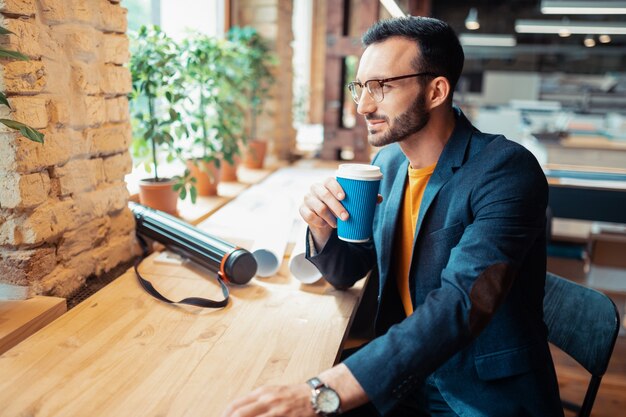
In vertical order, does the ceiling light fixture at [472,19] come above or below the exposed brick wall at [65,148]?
above

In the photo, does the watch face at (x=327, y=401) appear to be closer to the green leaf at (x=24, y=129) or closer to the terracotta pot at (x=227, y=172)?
the green leaf at (x=24, y=129)

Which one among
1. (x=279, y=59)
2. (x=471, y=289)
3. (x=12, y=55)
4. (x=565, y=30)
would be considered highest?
(x=565, y=30)

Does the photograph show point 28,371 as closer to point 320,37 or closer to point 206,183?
point 206,183

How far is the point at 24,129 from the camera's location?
1231mm

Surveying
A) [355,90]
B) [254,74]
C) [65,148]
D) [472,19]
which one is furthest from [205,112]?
[472,19]

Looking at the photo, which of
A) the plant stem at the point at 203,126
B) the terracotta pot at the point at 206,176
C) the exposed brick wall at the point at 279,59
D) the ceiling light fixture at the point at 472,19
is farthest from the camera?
the ceiling light fixture at the point at 472,19

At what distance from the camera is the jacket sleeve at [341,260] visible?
148cm

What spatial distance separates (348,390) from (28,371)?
676mm

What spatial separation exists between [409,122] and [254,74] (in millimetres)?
2240

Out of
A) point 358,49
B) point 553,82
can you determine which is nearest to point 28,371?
point 358,49

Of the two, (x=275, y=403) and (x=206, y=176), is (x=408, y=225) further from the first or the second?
(x=206, y=176)

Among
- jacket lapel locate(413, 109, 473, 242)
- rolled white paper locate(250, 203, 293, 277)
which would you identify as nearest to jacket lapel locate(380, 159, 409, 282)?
jacket lapel locate(413, 109, 473, 242)

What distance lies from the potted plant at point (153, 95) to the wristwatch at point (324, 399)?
1.41 m

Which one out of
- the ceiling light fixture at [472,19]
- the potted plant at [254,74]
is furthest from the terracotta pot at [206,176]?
the ceiling light fixture at [472,19]
